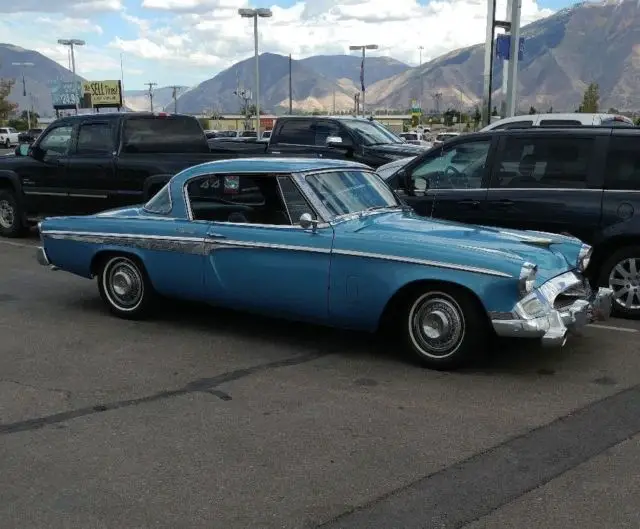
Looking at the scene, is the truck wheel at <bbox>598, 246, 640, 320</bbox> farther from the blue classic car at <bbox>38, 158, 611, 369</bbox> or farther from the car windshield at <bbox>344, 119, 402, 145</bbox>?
the car windshield at <bbox>344, 119, 402, 145</bbox>

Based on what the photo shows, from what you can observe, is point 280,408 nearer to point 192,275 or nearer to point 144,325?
point 192,275

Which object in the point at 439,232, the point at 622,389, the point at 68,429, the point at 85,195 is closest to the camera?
the point at 68,429

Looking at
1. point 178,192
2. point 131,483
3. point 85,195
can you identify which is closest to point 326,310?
point 178,192

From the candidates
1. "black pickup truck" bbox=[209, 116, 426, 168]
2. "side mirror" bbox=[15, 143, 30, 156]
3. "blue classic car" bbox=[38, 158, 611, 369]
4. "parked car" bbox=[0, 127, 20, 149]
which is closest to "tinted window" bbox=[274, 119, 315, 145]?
"black pickup truck" bbox=[209, 116, 426, 168]

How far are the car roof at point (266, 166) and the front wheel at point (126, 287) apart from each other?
37.1 inches

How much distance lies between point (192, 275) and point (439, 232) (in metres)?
2.12

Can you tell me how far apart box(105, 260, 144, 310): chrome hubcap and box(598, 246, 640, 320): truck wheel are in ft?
14.0

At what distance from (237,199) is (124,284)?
4.52 ft

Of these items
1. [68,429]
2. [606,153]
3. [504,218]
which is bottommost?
[68,429]

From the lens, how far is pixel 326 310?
5.93m

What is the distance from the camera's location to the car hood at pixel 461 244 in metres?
5.39

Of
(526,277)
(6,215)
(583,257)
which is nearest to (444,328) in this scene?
(526,277)

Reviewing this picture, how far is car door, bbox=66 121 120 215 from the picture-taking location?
11281 millimetres

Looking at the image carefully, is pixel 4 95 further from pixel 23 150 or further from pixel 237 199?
pixel 237 199
